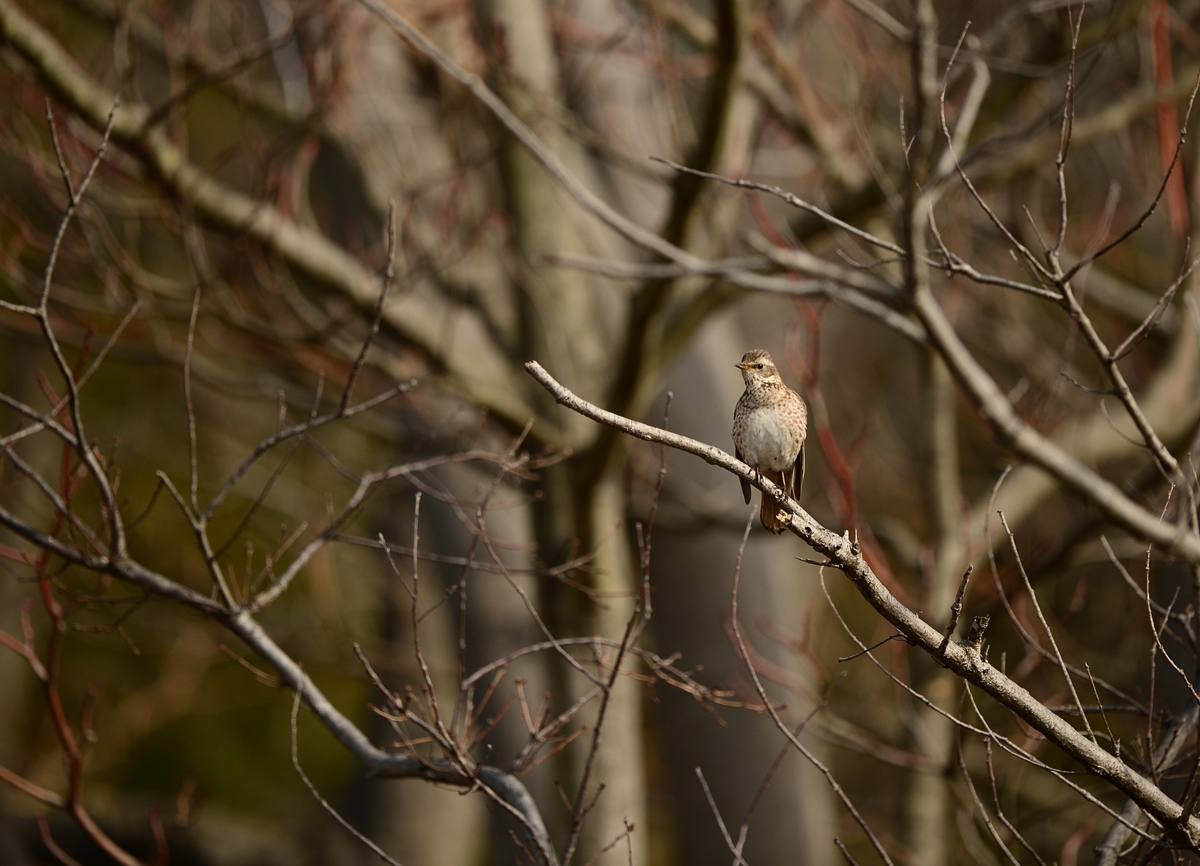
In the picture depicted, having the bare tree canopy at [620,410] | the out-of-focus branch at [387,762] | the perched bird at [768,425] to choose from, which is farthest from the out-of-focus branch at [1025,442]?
the out-of-focus branch at [387,762]

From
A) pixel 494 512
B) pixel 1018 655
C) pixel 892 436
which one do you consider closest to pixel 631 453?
pixel 494 512

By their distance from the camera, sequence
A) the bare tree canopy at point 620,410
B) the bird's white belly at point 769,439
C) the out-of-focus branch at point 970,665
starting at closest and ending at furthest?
the out-of-focus branch at point 970,665
the bare tree canopy at point 620,410
the bird's white belly at point 769,439

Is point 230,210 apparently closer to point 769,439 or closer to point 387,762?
point 769,439

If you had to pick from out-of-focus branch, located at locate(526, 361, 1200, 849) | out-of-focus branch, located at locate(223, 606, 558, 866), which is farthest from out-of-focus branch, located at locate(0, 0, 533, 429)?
out-of-focus branch, located at locate(526, 361, 1200, 849)

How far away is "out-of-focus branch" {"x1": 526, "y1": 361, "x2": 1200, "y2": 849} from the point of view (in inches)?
77.0

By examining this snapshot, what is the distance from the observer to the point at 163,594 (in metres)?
2.51

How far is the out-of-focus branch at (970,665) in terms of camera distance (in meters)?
1.96

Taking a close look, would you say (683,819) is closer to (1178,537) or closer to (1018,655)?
(1018,655)

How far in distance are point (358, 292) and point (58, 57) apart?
1.36 meters

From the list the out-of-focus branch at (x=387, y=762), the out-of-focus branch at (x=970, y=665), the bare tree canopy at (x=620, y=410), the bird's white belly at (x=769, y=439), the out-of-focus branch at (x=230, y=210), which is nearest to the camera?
the out-of-focus branch at (x=970, y=665)

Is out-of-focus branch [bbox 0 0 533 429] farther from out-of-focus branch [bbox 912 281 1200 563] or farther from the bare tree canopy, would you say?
out-of-focus branch [bbox 912 281 1200 563]

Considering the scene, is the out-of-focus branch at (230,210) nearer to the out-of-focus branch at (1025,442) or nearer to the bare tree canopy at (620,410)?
the bare tree canopy at (620,410)

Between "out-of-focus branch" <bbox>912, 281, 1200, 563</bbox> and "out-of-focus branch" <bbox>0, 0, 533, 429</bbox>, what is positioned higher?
"out-of-focus branch" <bbox>0, 0, 533, 429</bbox>

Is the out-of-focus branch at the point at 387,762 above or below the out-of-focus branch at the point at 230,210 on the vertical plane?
below
